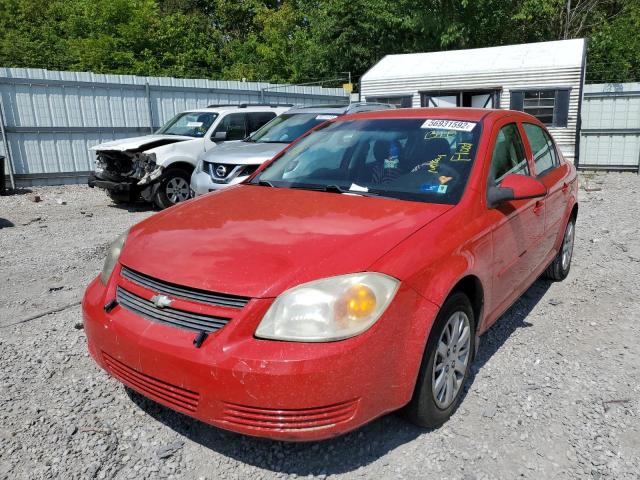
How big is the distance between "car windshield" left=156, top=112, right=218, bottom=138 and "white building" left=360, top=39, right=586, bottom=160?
7.92 m

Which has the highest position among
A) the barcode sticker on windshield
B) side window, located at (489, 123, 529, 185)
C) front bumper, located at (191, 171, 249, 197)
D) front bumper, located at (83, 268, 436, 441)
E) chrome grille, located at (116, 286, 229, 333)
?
the barcode sticker on windshield

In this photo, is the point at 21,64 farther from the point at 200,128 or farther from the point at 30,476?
the point at 30,476

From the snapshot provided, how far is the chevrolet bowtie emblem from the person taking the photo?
91.9 inches

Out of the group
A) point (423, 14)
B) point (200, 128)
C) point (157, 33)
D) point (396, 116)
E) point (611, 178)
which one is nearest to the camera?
point (396, 116)

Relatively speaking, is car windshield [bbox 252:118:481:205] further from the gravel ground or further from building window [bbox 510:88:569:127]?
building window [bbox 510:88:569:127]

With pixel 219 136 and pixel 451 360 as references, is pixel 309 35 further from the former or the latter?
pixel 451 360

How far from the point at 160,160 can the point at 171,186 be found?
53cm

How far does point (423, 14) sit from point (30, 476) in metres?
24.1

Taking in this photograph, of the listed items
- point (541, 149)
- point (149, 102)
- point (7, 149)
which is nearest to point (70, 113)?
point (7, 149)

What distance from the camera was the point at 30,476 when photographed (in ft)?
8.00

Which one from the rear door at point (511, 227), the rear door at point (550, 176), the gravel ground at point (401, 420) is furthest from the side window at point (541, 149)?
the gravel ground at point (401, 420)

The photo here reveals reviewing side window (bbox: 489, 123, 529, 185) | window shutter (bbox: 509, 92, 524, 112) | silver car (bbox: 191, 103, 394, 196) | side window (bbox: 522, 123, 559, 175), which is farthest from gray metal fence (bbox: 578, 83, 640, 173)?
side window (bbox: 489, 123, 529, 185)

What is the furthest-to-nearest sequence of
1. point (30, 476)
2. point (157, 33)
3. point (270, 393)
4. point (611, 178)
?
point (157, 33) < point (611, 178) < point (30, 476) < point (270, 393)

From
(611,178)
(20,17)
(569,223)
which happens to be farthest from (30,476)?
(20,17)
